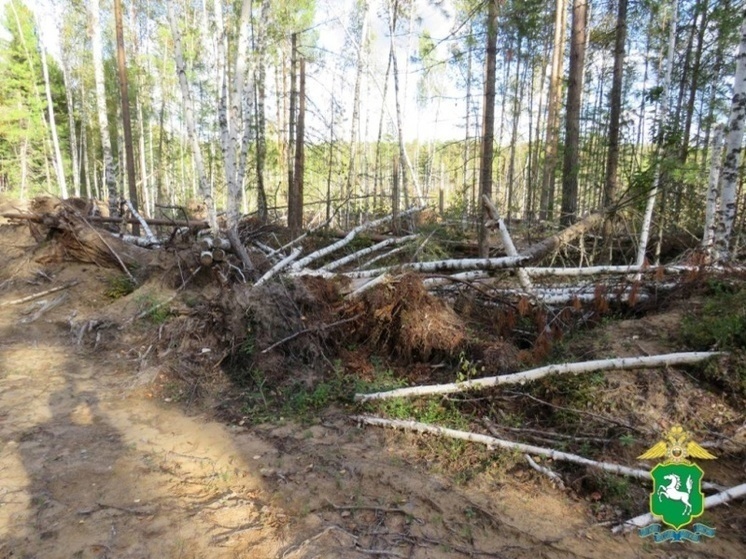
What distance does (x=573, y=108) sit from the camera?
8.66 meters

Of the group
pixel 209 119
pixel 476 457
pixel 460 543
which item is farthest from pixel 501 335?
pixel 209 119

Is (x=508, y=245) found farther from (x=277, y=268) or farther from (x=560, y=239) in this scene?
(x=277, y=268)

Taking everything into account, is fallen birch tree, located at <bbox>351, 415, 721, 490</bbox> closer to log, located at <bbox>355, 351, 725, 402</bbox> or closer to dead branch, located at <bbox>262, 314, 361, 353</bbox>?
log, located at <bbox>355, 351, 725, 402</bbox>

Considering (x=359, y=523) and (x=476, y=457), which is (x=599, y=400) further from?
(x=359, y=523)

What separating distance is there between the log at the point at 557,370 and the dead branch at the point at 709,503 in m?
1.20

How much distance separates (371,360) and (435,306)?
3.48 ft

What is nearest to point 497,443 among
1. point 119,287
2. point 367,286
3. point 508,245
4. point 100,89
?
point 367,286

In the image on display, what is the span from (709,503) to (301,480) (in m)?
2.92

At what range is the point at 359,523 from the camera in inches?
111

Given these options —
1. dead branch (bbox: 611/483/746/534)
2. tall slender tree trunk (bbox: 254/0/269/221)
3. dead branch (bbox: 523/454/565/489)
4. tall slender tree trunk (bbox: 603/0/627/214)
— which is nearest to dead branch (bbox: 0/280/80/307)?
tall slender tree trunk (bbox: 254/0/269/221)

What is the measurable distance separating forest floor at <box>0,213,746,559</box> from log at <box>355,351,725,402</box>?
13cm

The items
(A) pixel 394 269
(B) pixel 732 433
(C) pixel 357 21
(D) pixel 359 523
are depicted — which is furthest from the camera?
(C) pixel 357 21

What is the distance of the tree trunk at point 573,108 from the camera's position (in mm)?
8367

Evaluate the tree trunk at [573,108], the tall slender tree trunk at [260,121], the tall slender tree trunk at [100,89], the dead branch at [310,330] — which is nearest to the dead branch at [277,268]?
the dead branch at [310,330]
